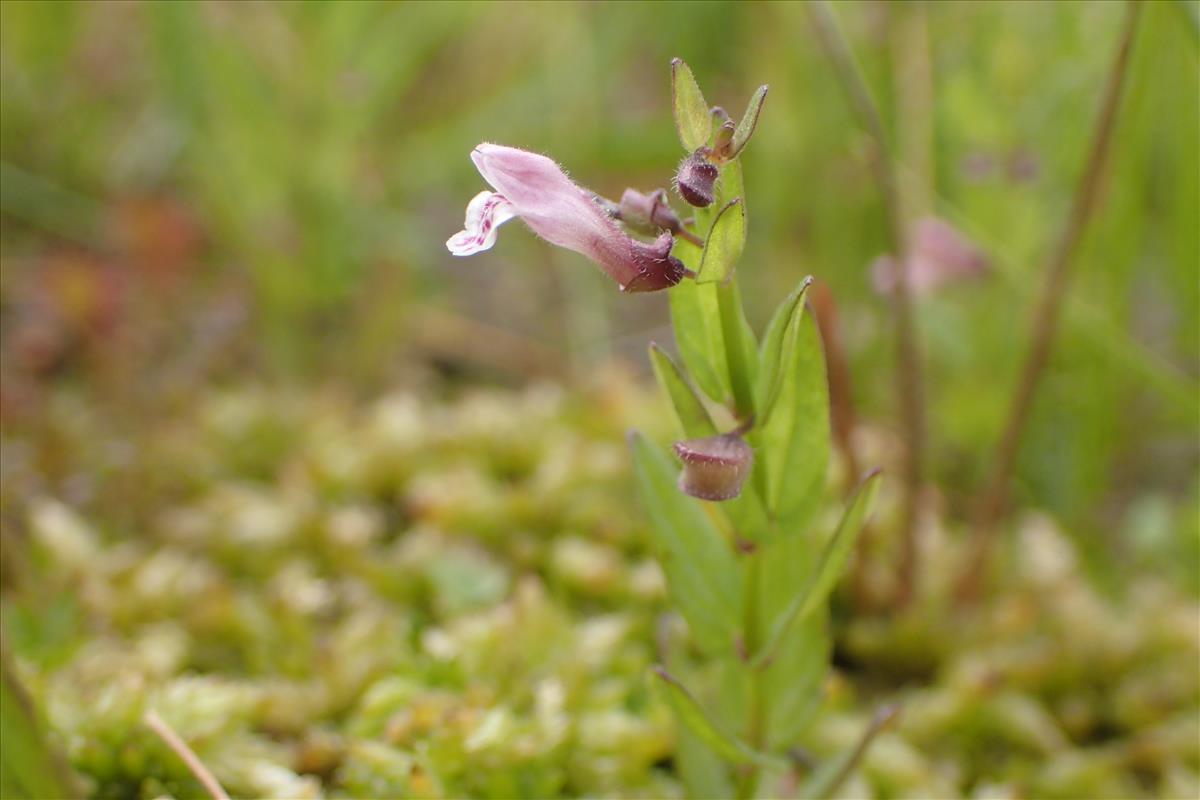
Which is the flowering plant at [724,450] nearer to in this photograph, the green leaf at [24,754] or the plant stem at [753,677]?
the plant stem at [753,677]

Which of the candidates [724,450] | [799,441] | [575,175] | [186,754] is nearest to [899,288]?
[799,441]

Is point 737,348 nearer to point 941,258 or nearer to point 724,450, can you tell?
point 724,450

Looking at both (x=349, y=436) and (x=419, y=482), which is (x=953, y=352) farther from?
(x=349, y=436)

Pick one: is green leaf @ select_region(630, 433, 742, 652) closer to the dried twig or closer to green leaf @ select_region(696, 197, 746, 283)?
green leaf @ select_region(696, 197, 746, 283)

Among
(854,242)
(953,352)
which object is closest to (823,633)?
(953,352)

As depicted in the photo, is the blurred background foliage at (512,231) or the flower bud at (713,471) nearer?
the flower bud at (713,471)

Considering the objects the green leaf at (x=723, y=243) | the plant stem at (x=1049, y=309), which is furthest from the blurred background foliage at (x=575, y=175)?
the green leaf at (x=723, y=243)
